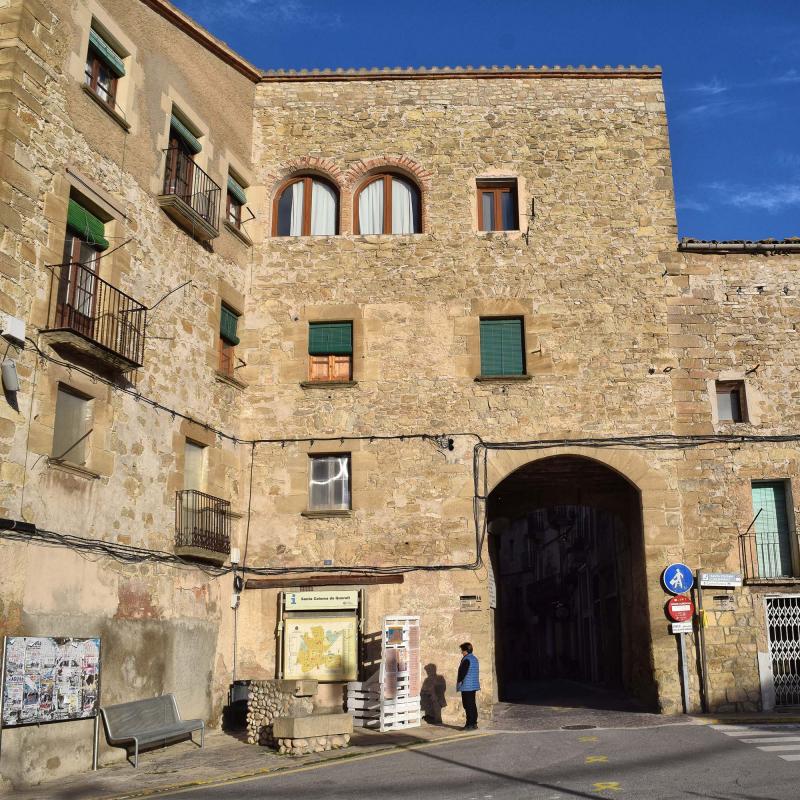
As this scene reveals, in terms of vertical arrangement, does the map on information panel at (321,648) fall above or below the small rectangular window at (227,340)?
below

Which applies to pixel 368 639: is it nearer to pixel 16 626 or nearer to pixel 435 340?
pixel 435 340

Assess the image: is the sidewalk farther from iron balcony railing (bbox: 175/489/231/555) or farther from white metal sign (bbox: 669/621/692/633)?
white metal sign (bbox: 669/621/692/633)

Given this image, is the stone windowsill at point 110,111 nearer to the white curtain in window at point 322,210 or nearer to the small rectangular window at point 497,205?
the white curtain in window at point 322,210

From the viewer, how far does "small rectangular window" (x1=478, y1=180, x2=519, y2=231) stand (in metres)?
20.0

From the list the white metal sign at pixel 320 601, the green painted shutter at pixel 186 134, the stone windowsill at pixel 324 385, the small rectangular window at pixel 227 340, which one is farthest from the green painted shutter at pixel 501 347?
the green painted shutter at pixel 186 134

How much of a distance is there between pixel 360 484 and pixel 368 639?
9.62 ft

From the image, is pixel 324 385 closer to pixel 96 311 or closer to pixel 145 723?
pixel 96 311

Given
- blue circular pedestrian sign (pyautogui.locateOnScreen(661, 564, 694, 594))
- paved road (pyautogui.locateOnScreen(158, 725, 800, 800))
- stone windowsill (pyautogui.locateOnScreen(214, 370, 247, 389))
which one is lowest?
paved road (pyautogui.locateOnScreen(158, 725, 800, 800))

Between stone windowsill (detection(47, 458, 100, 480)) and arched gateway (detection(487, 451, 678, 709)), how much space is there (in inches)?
304

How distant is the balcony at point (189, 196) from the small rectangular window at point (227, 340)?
1605 millimetres

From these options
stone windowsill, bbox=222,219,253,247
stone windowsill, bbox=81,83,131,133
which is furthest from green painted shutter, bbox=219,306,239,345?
stone windowsill, bbox=81,83,131,133

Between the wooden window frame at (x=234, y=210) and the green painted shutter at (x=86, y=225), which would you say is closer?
the green painted shutter at (x=86, y=225)

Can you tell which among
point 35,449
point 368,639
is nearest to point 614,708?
point 368,639

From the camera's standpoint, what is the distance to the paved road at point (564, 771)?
9.83 m
